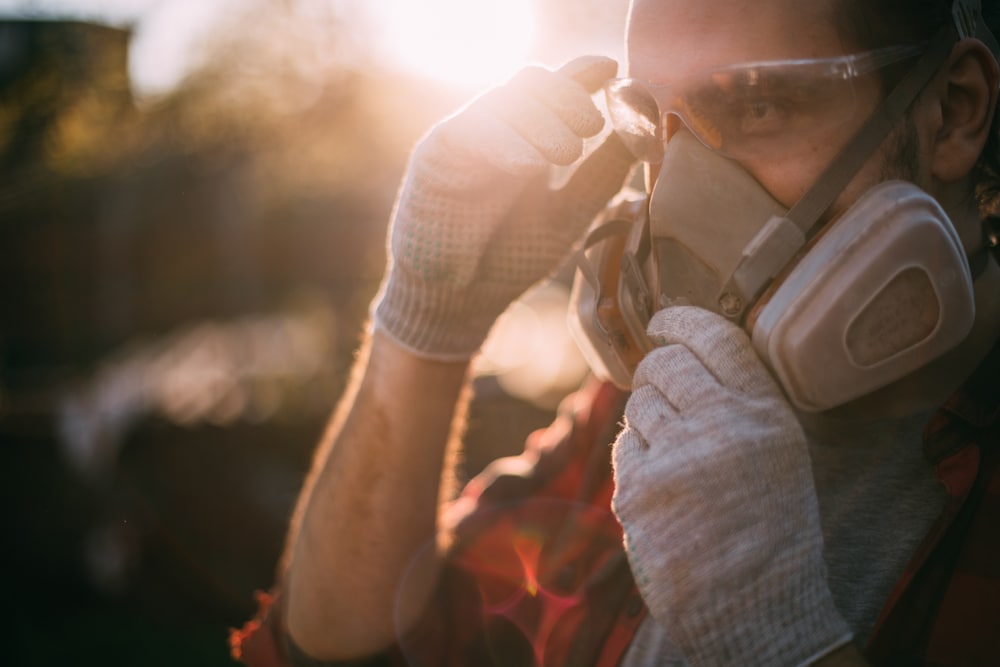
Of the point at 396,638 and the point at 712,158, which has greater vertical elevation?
the point at 712,158

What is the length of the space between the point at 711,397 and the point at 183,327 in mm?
12853

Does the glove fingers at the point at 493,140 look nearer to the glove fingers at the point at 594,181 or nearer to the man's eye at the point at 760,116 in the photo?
the glove fingers at the point at 594,181

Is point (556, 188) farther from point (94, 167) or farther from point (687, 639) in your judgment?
point (94, 167)

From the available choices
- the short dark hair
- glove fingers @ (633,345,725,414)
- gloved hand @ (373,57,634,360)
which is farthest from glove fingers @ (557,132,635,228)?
glove fingers @ (633,345,725,414)

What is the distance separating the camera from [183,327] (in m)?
12.9

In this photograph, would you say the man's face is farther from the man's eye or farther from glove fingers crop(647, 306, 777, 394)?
glove fingers crop(647, 306, 777, 394)

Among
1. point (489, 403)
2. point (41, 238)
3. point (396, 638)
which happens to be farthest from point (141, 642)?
point (41, 238)

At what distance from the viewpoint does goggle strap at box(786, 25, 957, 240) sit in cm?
149

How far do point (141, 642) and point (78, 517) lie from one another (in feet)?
4.07

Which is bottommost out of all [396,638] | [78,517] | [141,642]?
[141,642]

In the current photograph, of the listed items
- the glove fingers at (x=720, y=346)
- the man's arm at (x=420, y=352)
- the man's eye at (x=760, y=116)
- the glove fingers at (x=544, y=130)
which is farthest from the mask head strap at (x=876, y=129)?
the man's arm at (x=420, y=352)

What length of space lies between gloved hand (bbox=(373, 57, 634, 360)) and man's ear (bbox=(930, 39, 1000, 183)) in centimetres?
69

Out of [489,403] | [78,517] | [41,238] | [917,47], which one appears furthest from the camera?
[41,238]

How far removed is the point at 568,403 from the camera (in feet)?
8.45
